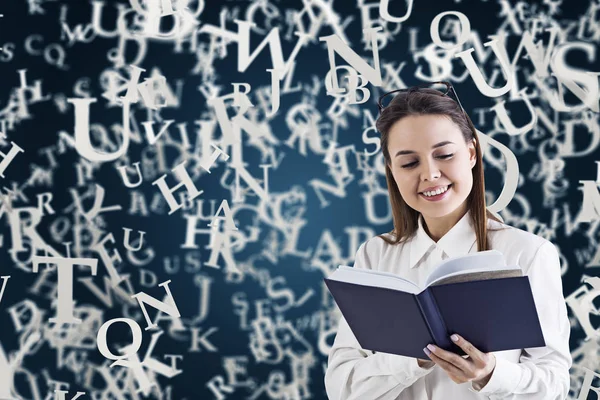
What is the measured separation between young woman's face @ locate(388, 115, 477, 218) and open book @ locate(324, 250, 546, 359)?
0.71 feet

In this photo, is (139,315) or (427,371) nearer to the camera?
(427,371)

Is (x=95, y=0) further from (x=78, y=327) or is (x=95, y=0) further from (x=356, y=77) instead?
(x=78, y=327)

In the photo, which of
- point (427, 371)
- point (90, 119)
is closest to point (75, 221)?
point (90, 119)

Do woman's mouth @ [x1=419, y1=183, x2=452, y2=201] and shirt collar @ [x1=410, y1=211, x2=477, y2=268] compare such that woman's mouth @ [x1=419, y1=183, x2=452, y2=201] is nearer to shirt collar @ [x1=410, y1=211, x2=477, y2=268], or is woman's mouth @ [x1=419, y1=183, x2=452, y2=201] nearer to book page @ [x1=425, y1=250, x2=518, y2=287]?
shirt collar @ [x1=410, y1=211, x2=477, y2=268]

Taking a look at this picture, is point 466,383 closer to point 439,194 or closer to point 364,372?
point 364,372

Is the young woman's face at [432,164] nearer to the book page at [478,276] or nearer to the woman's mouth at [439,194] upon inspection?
the woman's mouth at [439,194]

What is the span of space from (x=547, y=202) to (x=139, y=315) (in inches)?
53.9

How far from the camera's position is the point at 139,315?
92.7 inches

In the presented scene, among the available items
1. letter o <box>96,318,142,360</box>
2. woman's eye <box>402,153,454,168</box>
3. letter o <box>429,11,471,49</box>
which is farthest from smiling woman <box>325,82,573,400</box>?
letter o <box>96,318,142,360</box>

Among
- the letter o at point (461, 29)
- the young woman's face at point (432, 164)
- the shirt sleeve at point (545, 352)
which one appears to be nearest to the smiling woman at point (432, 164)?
the young woman's face at point (432, 164)

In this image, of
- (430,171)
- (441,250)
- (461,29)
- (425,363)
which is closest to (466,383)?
(425,363)

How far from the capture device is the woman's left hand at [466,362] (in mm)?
1074

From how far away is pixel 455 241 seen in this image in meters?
1.32


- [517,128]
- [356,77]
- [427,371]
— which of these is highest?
[356,77]
